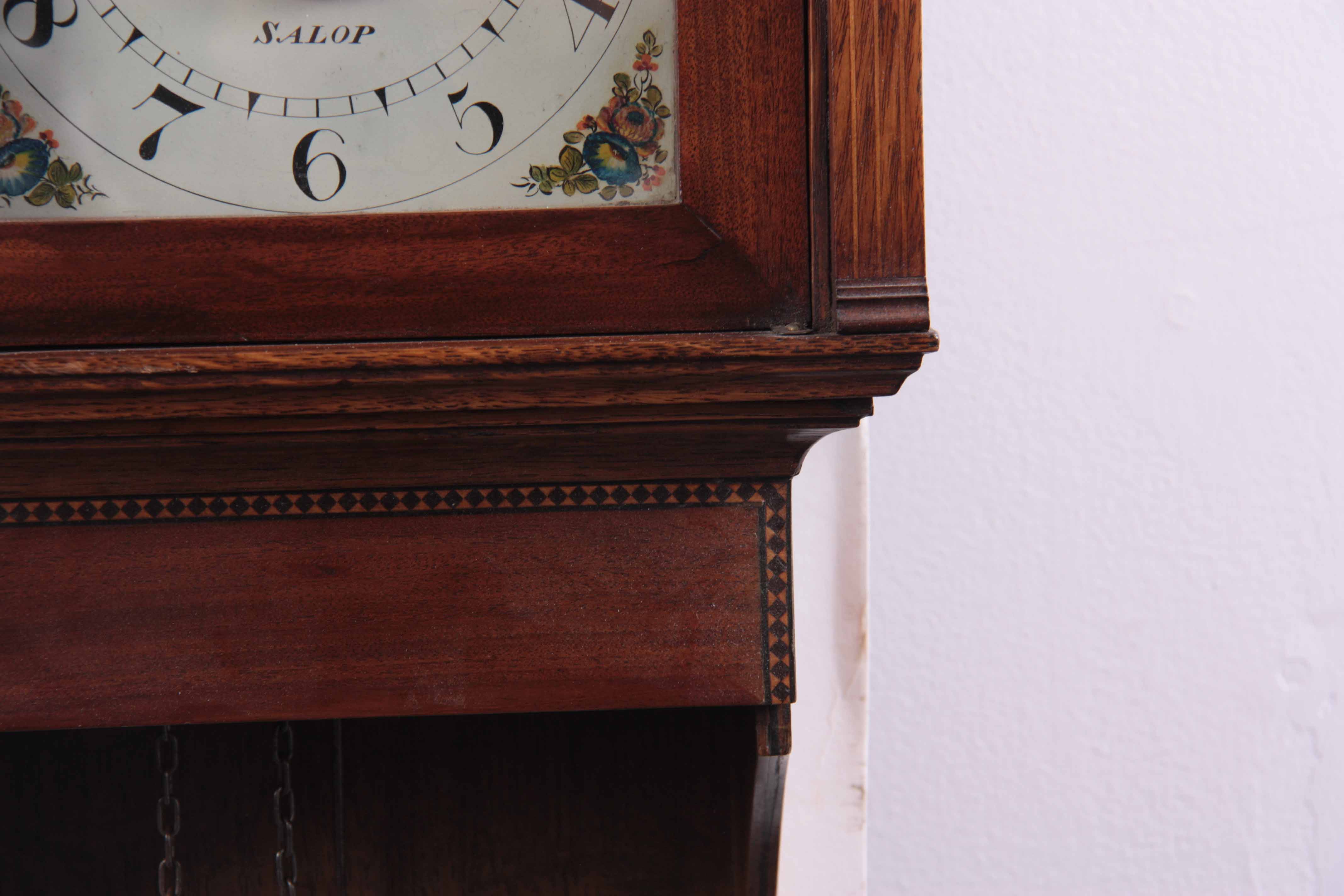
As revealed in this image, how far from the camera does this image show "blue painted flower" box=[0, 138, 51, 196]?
39cm

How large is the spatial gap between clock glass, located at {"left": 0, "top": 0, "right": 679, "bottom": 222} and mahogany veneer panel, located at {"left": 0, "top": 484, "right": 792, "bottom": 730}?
118mm

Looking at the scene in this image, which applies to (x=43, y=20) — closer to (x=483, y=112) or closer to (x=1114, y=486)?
(x=483, y=112)

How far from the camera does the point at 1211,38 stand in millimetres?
663

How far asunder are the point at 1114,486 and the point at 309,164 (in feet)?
1.66

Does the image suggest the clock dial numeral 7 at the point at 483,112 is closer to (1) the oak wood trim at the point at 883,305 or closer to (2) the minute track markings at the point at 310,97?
(2) the minute track markings at the point at 310,97

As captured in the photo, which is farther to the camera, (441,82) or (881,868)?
(881,868)

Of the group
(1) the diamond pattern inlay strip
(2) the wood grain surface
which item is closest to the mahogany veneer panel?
(1) the diamond pattern inlay strip

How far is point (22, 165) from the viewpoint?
1.28 feet

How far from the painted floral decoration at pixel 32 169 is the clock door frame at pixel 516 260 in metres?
0.01

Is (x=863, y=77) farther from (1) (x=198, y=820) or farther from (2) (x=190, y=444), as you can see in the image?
(1) (x=198, y=820)

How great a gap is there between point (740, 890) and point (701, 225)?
0.34 metres

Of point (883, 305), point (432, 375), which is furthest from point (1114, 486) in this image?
point (432, 375)

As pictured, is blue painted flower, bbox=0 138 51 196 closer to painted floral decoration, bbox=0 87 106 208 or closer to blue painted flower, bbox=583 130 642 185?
painted floral decoration, bbox=0 87 106 208

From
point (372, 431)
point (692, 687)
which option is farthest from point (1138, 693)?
point (372, 431)
